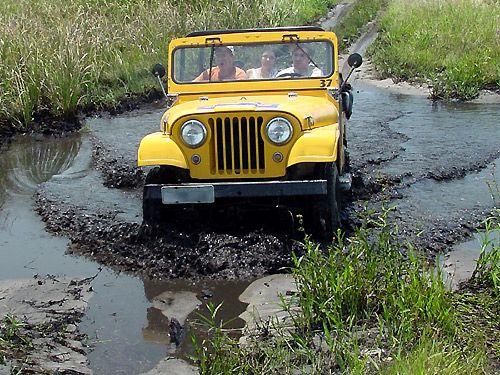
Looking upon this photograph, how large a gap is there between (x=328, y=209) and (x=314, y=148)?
0.47 metres

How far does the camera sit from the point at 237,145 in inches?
231

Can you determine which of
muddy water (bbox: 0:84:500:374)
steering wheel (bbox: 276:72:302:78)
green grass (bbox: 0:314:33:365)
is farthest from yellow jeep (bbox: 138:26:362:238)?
green grass (bbox: 0:314:33:365)

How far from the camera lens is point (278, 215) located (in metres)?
6.09

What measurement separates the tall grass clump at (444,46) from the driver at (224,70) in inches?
271

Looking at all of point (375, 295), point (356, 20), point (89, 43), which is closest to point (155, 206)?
point (375, 295)

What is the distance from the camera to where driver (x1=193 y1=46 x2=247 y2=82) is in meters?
6.81

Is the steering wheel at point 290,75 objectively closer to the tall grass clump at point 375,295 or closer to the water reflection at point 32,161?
the tall grass clump at point 375,295

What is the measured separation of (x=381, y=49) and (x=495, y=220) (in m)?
10.4

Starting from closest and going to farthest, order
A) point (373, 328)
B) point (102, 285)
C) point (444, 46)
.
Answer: point (373, 328), point (102, 285), point (444, 46)

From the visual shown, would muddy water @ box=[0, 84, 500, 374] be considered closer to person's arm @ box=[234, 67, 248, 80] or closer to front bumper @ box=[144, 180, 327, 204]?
front bumper @ box=[144, 180, 327, 204]

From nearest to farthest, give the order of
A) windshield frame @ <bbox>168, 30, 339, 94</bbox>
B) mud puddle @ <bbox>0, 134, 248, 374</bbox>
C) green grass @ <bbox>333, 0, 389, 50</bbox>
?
mud puddle @ <bbox>0, 134, 248, 374</bbox> → windshield frame @ <bbox>168, 30, 339, 94</bbox> → green grass @ <bbox>333, 0, 389, 50</bbox>

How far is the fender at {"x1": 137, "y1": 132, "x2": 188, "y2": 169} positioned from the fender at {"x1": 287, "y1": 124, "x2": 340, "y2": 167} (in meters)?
0.83

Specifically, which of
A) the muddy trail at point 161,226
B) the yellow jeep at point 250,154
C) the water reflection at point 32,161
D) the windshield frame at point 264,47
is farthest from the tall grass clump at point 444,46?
the yellow jeep at point 250,154

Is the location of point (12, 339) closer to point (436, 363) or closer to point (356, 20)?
point (436, 363)
